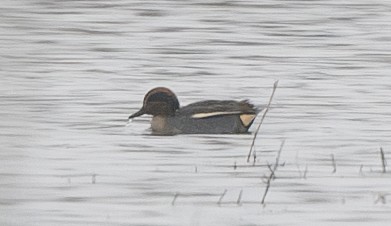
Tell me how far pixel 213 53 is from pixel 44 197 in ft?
24.2

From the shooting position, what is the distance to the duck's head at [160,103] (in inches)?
500

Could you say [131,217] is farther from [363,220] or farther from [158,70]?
[158,70]

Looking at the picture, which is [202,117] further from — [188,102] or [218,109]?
[188,102]

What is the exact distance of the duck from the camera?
12.4m

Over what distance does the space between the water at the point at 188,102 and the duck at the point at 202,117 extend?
16cm

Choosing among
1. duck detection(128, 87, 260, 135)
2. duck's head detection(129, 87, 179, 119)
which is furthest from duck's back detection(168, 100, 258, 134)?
duck's head detection(129, 87, 179, 119)

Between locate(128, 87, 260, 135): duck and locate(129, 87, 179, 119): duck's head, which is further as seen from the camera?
locate(129, 87, 179, 119): duck's head

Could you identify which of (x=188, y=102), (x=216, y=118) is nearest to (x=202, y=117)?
(x=216, y=118)

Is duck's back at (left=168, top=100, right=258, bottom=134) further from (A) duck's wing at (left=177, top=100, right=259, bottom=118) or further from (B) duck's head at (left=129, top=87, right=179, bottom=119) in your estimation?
(B) duck's head at (left=129, top=87, right=179, bottom=119)

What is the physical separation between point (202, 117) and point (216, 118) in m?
0.12

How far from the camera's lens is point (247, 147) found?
11344 mm

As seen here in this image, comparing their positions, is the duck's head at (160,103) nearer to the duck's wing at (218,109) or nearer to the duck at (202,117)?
the duck at (202,117)

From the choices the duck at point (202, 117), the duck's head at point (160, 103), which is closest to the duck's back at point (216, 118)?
the duck at point (202, 117)

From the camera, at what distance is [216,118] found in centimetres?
1246
